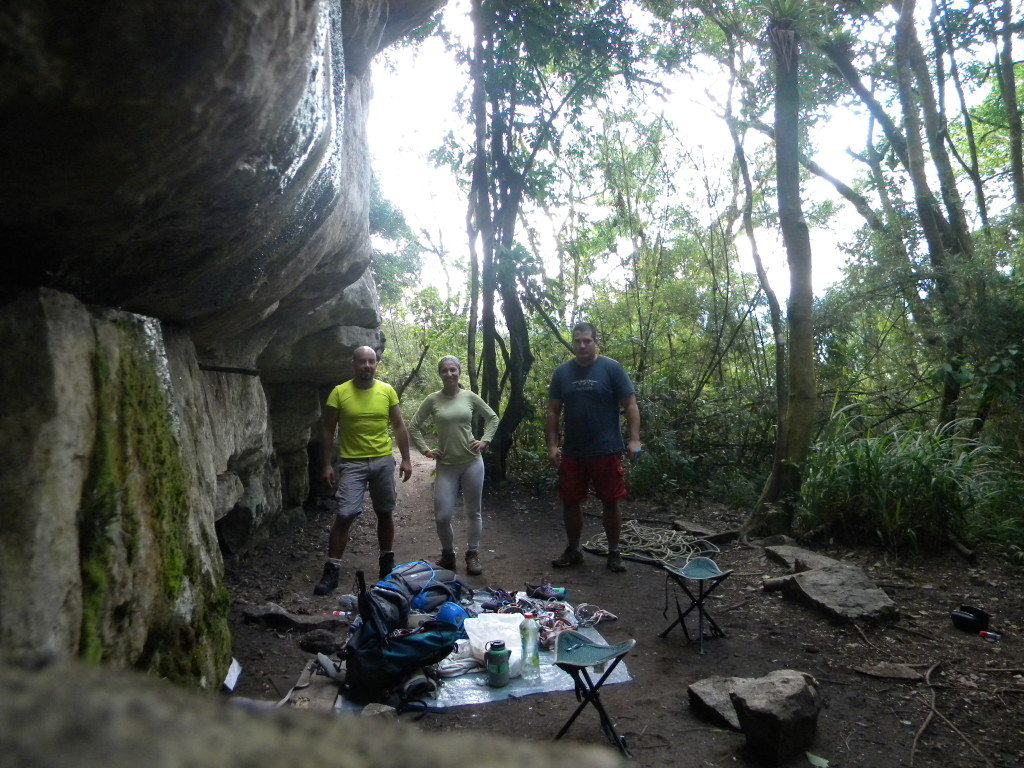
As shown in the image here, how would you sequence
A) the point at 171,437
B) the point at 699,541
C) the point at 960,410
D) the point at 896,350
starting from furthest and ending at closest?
the point at 896,350 → the point at 960,410 → the point at 699,541 → the point at 171,437

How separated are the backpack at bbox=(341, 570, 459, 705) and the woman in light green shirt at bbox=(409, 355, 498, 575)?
1.94 meters

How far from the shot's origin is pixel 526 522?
767 cm

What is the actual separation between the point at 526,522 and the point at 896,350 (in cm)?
553

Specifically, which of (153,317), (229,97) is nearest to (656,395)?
(153,317)

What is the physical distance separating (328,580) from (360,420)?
4.06ft

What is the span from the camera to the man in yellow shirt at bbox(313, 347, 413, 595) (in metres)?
5.05

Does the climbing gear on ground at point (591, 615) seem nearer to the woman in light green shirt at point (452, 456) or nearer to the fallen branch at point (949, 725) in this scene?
the woman in light green shirt at point (452, 456)

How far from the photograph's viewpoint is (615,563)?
5418 millimetres

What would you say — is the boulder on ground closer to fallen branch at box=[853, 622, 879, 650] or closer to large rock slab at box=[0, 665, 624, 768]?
fallen branch at box=[853, 622, 879, 650]

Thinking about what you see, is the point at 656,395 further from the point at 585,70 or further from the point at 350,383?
the point at 350,383

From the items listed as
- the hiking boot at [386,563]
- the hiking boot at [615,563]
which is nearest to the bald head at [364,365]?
the hiking boot at [386,563]

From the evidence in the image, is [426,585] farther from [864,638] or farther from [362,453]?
[864,638]

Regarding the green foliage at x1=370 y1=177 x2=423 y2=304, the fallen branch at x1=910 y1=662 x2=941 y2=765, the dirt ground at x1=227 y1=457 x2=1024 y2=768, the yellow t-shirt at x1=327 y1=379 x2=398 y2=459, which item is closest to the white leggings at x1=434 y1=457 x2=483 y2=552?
the dirt ground at x1=227 y1=457 x2=1024 y2=768

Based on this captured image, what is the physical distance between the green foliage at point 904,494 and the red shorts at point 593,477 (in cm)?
182
